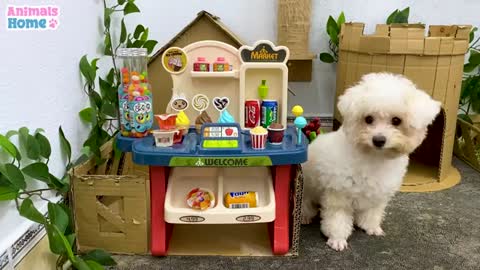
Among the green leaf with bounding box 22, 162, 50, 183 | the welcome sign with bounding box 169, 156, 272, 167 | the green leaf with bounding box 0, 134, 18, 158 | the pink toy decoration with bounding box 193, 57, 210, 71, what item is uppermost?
the pink toy decoration with bounding box 193, 57, 210, 71

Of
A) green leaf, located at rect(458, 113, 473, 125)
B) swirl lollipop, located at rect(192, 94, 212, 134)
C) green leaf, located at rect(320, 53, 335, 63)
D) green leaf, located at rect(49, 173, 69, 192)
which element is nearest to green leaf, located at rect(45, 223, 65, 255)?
green leaf, located at rect(49, 173, 69, 192)

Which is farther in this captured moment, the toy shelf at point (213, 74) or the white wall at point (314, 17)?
the white wall at point (314, 17)

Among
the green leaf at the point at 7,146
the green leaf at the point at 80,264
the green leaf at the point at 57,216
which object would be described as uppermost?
the green leaf at the point at 7,146

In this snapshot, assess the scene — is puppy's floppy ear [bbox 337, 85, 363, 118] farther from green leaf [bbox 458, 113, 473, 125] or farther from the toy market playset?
green leaf [bbox 458, 113, 473, 125]

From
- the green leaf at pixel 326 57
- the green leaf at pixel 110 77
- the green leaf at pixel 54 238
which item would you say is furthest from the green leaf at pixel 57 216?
the green leaf at pixel 326 57

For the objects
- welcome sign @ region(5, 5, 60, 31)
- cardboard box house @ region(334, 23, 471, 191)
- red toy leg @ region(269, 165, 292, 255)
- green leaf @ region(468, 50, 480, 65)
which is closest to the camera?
welcome sign @ region(5, 5, 60, 31)

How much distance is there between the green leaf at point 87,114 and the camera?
1.30 meters

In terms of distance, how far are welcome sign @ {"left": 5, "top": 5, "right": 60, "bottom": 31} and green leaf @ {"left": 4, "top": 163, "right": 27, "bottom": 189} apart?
31 cm

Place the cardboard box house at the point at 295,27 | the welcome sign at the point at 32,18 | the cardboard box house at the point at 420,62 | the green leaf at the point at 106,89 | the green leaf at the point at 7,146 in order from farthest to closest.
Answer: the cardboard box house at the point at 295,27 < the cardboard box house at the point at 420,62 < the green leaf at the point at 106,89 < the welcome sign at the point at 32,18 < the green leaf at the point at 7,146

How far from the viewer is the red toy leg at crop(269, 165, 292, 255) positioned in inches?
47.2

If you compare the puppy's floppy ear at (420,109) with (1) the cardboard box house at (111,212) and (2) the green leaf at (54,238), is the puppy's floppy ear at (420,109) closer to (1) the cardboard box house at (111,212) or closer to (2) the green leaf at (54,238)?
(1) the cardboard box house at (111,212)

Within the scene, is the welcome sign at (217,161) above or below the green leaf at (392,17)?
below

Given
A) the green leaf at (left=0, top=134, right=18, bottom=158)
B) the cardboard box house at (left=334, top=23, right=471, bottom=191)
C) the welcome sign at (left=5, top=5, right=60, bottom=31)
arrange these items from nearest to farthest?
the green leaf at (left=0, top=134, right=18, bottom=158) < the welcome sign at (left=5, top=5, right=60, bottom=31) < the cardboard box house at (left=334, top=23, right=471, bottom=191)

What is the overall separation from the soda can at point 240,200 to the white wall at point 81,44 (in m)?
0.49
